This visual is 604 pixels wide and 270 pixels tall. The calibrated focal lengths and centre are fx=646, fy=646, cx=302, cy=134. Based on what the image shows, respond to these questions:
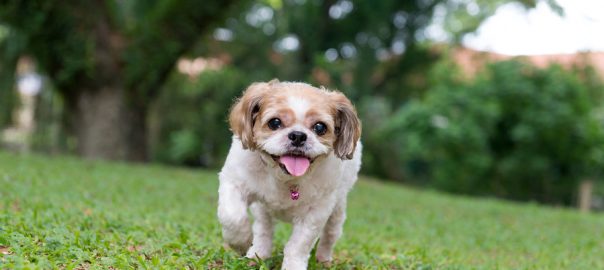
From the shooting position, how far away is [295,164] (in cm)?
412

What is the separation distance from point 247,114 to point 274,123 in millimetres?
235

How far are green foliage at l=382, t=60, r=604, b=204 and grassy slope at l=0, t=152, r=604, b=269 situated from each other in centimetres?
564

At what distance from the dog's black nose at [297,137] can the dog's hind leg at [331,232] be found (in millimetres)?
1265

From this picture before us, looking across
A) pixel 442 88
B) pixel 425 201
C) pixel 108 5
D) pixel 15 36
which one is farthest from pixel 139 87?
pixel 442 88

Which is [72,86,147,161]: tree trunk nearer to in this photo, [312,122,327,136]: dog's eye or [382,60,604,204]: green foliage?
[382,60,604,204]: green foliage

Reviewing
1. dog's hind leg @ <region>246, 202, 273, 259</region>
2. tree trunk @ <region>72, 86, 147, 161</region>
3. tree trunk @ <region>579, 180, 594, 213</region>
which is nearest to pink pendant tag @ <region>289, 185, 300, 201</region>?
dog's hind leg @ <region>246, 202, 273, 259</region>

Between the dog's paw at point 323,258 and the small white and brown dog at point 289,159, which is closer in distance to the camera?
the small white and brown dog at point 289,159

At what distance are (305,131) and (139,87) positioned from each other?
42.3ft

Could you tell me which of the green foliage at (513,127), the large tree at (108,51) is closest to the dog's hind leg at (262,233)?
the large tree at (108,51)

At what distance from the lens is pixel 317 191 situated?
4547mm

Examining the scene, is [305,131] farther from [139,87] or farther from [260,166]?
[139,87]

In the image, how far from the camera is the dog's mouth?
4094 mm

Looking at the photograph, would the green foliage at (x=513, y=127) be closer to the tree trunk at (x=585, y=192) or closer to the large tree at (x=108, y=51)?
the tree trunk at (x=585, y=192)

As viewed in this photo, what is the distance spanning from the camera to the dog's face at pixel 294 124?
4090mm
